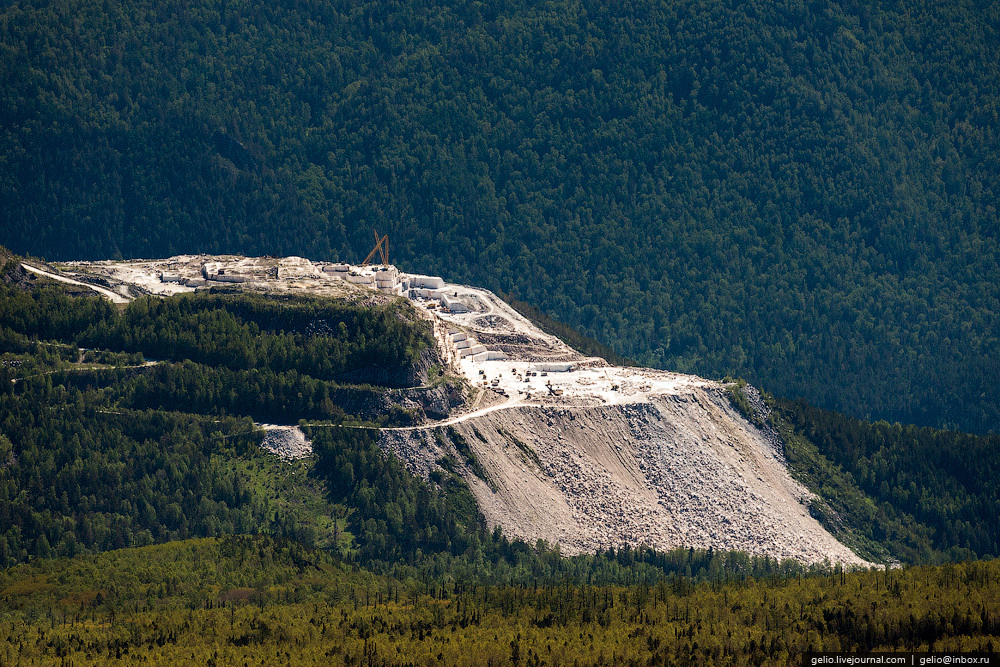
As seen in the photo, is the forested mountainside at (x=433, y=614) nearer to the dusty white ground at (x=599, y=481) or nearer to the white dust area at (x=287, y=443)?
the dusty white ground at (x=599, y=481)

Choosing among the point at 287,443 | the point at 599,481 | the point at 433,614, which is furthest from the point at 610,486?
the point at 433,614

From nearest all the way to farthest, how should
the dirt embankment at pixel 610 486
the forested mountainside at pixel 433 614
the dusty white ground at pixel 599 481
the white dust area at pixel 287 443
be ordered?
the forested mountainside at pixel 433 614
the dirt embankment at pixel 610 486
the dusty white ground at pixel 599 481
the white dust area at pixel 287 443

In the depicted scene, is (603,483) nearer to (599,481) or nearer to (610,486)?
(599,481)

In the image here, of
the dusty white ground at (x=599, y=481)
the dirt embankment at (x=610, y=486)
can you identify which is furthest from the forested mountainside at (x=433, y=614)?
the dusty white ground at (x=599, y=481)

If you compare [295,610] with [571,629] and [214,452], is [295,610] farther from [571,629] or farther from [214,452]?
[214,452]

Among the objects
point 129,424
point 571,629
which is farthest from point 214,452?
point 571,629
